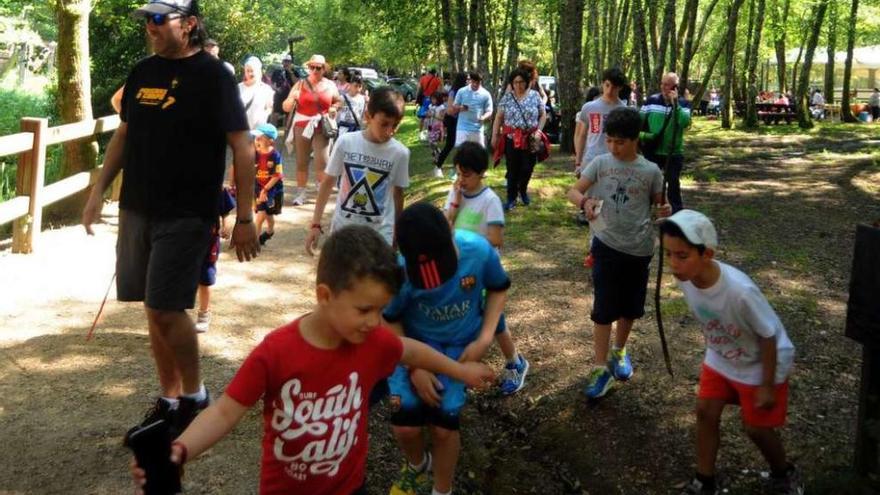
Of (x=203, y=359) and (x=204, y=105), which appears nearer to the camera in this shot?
(x=204, y=105)

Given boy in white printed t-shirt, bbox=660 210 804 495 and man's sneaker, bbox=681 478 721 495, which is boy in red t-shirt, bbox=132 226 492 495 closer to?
boy in white printed t-shirt, bbox=660 210 804 495

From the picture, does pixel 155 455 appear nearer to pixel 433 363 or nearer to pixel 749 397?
pixel 433 363

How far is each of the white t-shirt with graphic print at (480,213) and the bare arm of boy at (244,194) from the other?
60.5 inches

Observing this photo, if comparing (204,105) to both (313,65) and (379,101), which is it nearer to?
(379,101)

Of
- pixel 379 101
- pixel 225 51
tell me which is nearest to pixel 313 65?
pixel 379 101

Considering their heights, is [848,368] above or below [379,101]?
below

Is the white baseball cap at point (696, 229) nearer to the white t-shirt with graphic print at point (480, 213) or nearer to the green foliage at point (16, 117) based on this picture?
the white t-shirt with graphic print at point (480, 213)

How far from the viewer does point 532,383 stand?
5.99 metres

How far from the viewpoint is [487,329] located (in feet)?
13.0

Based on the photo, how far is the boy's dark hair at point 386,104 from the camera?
18.2 ft

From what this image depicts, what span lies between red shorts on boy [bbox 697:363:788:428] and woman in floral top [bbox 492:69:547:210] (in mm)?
7269

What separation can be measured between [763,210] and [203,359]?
8421mm

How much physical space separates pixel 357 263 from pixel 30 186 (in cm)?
751

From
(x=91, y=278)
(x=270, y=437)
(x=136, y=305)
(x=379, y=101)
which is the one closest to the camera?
(x=270, y=437)
